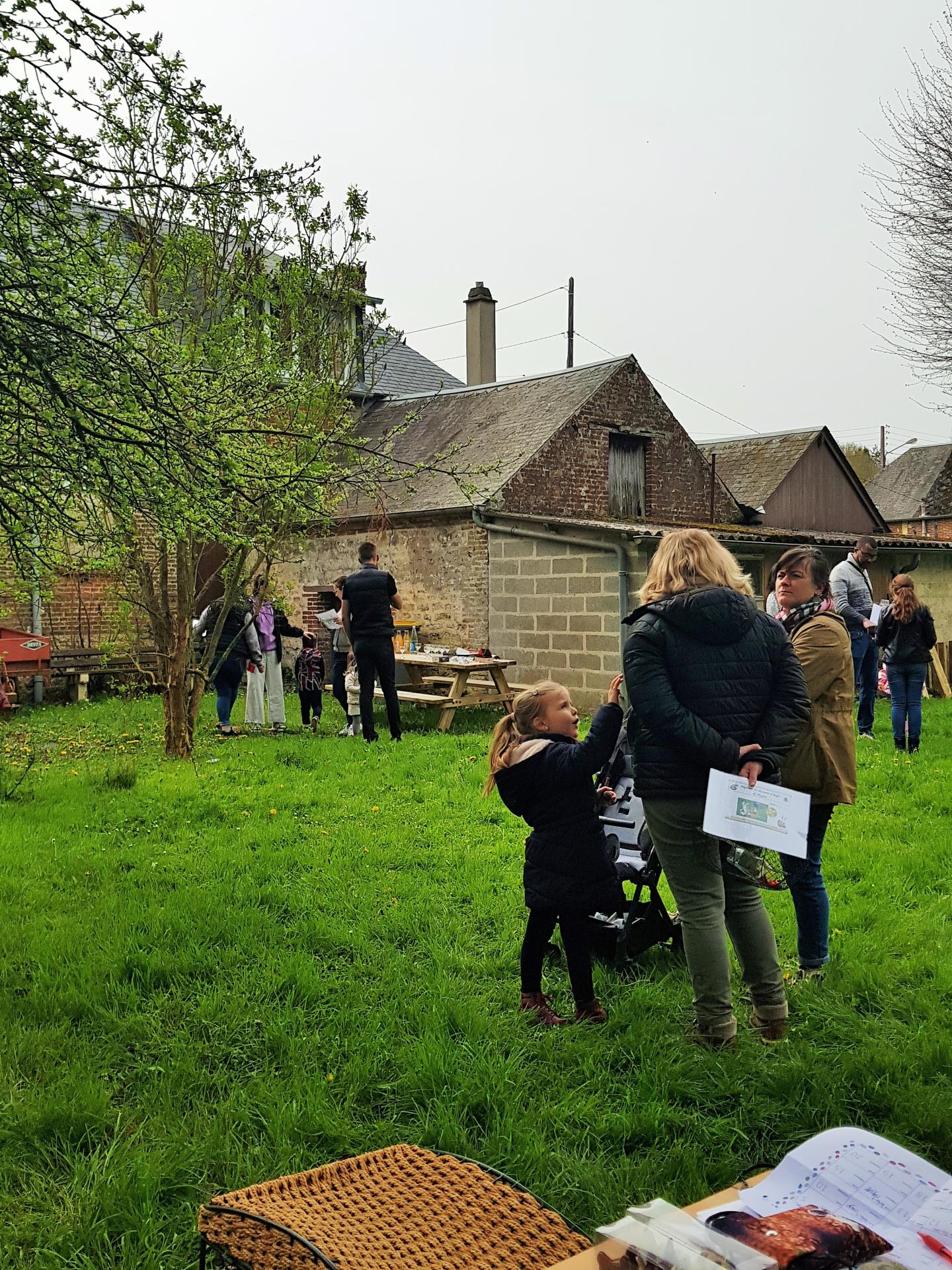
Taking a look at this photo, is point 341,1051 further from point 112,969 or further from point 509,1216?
point 509,1216

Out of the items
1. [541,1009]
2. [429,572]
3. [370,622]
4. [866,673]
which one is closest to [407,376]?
[429,572]

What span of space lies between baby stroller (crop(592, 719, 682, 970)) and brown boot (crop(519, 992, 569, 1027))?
514mm

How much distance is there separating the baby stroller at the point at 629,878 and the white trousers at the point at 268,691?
7392 mm

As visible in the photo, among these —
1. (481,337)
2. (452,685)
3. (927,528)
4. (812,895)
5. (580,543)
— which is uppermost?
(481,337)

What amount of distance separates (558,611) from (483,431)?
4.91 metres

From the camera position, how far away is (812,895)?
14.6 feet

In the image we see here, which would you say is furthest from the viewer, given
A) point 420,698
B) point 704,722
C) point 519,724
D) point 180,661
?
point 420,698

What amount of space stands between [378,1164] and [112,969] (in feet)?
Result: 8.09

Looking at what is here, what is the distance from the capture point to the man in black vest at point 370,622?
10750 mm

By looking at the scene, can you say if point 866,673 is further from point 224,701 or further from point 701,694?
point 701,694

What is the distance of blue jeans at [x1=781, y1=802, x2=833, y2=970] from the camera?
4406mm

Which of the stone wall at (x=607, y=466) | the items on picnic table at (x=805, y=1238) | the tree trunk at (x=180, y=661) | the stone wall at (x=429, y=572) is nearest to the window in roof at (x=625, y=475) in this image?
the stone wall at (x=607, y=466)

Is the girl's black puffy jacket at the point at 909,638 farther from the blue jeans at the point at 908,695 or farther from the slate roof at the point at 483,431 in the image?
the slate roof at the point at 483,431

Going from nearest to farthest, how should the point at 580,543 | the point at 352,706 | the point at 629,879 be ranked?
the point at 629,879 < the point at 352,706 < the point at 580,543
